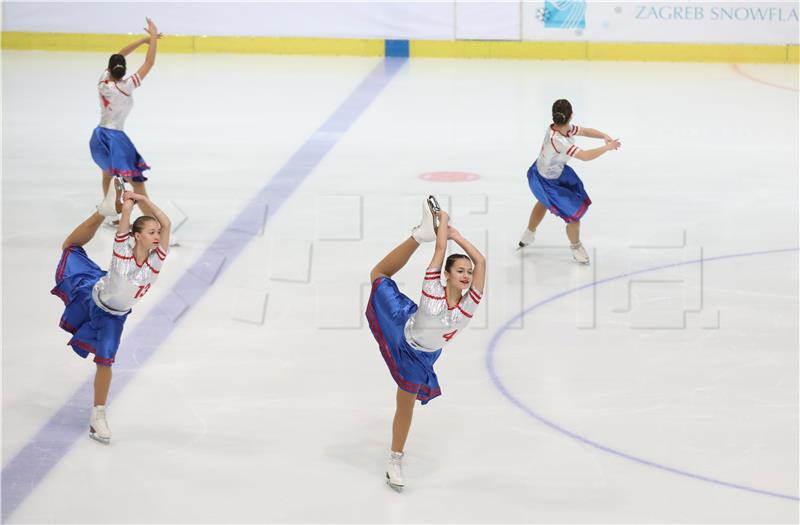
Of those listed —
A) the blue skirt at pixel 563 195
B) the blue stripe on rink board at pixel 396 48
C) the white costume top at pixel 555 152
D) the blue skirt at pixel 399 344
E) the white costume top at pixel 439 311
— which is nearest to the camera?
the white costume top at pixel 439 311

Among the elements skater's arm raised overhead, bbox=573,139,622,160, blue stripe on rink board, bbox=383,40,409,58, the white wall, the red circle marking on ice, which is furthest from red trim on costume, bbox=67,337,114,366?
blue stripe on rink board, bbox=383,40,409,58

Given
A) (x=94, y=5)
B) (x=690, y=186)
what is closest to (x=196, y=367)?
(x=690, y=186)

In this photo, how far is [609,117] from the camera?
46.8 feet

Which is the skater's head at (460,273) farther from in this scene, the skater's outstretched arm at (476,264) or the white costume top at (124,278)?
the white costume top at (124,278)

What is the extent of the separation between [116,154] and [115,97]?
1.46ft

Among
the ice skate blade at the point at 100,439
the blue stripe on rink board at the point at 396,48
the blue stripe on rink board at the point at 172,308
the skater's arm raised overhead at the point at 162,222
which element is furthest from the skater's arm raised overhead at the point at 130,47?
the blue stripe on rink board at the point at 396,48

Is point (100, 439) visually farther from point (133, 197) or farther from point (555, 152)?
point (555, 152)

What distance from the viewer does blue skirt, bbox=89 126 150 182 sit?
9.56m

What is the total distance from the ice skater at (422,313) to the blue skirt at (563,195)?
328 centimetres

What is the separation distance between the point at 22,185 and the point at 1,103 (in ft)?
13.5

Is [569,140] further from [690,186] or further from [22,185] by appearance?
[22,185]

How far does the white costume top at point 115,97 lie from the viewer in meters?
9.53

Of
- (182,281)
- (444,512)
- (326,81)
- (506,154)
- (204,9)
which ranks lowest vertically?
(444,512)

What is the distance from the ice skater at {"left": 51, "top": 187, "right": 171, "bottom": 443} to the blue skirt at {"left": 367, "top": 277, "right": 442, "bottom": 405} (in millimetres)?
1083
